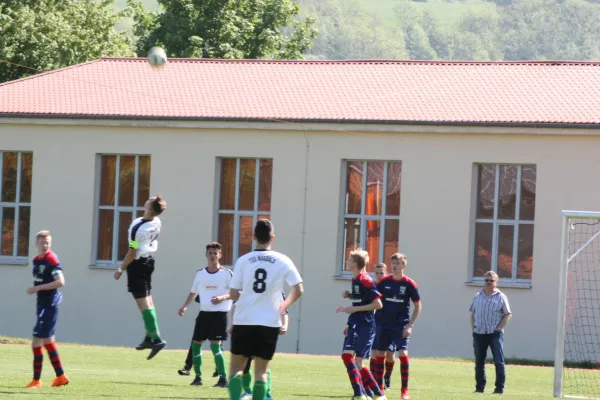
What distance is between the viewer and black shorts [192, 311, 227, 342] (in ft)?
55.4

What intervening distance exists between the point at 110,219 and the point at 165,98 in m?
3.49

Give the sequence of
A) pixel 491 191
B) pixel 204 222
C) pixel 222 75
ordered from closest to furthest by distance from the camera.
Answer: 1. pixel 491 191
2. pixel 204 222
3. pixel 222 75

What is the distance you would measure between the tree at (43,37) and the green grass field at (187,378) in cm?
1863

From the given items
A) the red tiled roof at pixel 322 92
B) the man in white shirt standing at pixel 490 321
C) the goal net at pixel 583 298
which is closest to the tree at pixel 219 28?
the red tiled roof at pixel 322 92

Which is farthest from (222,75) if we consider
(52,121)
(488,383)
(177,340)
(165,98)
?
(488,383)

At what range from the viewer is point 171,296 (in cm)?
3011

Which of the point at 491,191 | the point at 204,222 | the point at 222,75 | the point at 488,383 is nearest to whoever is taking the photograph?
the point at 488,383

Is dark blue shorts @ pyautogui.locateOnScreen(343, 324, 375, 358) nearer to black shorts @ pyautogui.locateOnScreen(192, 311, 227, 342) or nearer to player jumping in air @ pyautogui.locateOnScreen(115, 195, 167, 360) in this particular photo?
player jumping in air @ pyautogui.locateOnScreen(115, 195, 167, 360)

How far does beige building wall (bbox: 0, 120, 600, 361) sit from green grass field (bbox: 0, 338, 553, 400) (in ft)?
8.83

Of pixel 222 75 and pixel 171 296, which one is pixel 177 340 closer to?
pixel 171 296

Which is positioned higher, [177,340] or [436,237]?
[436,237]

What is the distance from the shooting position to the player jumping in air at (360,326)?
1418cm

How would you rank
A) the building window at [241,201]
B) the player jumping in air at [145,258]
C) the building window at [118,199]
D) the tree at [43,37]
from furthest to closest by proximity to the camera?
the tree at [43,37], the building window at [118,199], the building window at [241,201], the player jumping in air at [145,258]

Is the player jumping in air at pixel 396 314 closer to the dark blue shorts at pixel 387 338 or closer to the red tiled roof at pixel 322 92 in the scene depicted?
the dark blue shorts at pixel 387 338
